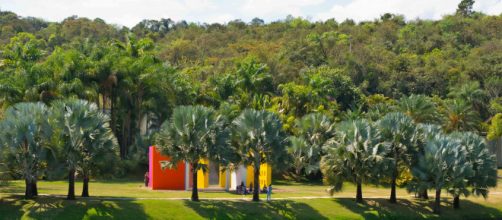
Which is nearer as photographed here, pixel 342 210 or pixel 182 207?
pixel 182 207

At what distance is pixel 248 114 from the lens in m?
47.5

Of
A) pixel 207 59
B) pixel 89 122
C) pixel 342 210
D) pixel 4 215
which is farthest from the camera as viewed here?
pixel 207 59

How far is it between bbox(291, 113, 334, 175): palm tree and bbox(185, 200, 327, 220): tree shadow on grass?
12.0 m

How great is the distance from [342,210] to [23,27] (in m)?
113


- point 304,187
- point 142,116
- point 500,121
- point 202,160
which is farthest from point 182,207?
point 500,121

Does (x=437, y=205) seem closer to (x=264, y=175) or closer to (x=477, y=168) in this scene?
(x=477, y=168)

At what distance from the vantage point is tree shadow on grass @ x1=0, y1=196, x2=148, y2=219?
40.9 metres

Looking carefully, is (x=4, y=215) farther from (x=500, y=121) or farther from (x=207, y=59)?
(x=207, y=59)

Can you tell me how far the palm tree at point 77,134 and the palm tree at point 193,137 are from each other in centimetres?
433

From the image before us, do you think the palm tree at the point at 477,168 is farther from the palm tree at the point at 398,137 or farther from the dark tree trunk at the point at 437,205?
the palm tree at the point at 398,137

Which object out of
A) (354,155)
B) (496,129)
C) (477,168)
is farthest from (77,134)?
(496,129)

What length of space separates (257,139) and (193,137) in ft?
14.3

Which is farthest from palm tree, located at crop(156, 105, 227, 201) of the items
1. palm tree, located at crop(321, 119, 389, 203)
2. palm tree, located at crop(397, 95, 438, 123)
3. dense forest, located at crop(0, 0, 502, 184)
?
palm tree, located at crop(397, 95, 438, 123)

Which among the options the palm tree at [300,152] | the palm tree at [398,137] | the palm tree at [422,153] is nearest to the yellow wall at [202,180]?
the palm tree at [300,152]
